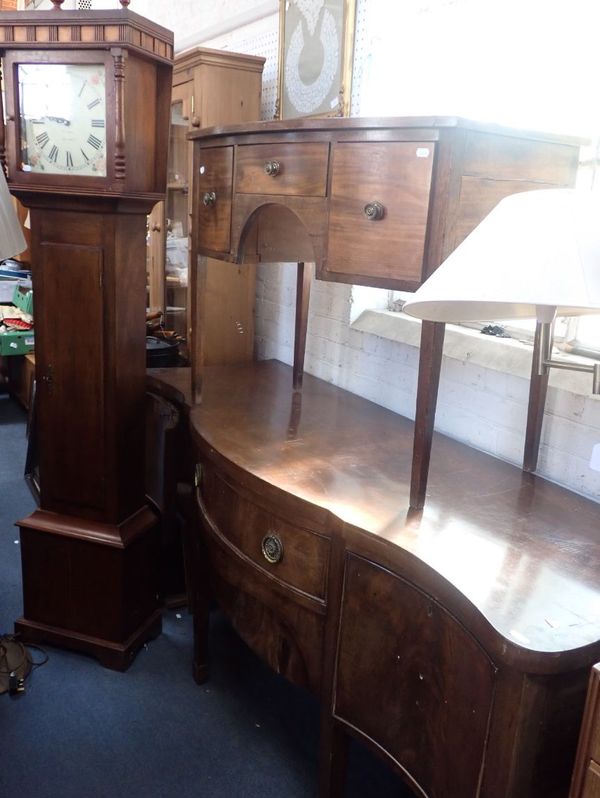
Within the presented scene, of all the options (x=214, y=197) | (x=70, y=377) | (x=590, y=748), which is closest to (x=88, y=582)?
(x=70, y=377)

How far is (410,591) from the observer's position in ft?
4.22

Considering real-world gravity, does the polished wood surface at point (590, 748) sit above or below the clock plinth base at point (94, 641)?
above

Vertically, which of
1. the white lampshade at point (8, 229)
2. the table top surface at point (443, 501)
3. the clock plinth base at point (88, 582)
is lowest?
the clock plinth base at point (88, 582)

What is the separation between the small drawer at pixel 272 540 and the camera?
150 centimetres

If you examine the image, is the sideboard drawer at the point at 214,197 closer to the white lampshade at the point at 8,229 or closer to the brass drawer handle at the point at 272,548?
the white lampshade at the point at 8,229

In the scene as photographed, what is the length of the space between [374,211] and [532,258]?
61 cm

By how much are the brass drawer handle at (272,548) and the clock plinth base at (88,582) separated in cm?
79

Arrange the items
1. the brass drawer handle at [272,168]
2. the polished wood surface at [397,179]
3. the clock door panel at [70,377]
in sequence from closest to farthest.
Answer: the polished wood surface at [397,179] < the brass drawer handle at [272,168] < the clock door panel at [70,377]

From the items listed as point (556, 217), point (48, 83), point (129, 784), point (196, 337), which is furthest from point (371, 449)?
point (48, 83)

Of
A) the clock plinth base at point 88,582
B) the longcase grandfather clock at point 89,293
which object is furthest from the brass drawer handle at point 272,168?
the clock plinth base at point 88,582

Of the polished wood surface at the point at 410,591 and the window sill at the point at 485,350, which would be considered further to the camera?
the window sill at the point at 485,350

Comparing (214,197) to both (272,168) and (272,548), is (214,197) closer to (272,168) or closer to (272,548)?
(272,168)

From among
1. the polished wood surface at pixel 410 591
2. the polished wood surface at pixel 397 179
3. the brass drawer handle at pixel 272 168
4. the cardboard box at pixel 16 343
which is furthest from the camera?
the cardboard box at pixel 16 343

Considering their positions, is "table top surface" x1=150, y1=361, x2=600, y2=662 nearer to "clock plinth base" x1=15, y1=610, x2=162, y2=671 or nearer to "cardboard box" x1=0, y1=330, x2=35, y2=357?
"clock plinth base" x1=15, y1=610, x2=162, y2=671
